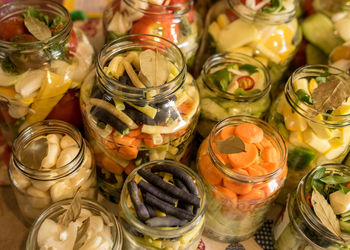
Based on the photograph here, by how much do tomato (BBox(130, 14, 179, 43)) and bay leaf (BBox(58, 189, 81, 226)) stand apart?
55cm

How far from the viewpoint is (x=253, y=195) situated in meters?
1.02

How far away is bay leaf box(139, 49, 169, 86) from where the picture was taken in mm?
1030

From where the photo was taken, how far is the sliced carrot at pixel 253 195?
1019 mm

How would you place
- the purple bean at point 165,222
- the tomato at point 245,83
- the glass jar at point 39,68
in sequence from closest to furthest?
the purple bean at point 165,222 → the glass jar at point 39,68 → the tomato at point 245,83

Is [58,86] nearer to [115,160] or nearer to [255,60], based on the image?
[115,160]

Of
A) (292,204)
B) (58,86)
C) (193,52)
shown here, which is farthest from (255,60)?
(58,86)

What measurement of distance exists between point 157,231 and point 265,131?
427 millimetres

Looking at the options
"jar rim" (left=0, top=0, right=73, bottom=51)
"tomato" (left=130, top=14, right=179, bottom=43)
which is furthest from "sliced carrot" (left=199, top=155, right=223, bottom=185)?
"jar rim" (left=0, top=0, right=73, bottom=51)

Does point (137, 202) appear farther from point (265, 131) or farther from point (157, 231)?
point (265, 131)

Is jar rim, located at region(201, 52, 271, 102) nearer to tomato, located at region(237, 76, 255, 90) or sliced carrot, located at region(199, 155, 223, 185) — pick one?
tomato, located at region(237, 76, 255, 90)

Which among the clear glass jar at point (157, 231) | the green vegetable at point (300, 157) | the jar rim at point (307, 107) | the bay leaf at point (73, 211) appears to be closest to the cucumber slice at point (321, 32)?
the jar rim at point (307, 107)

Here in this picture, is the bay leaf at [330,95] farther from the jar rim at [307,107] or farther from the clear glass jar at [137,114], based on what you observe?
the clear glass jar at [137,114]

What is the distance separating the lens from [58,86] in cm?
114

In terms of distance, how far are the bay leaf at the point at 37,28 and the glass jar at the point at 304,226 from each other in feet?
2.59
